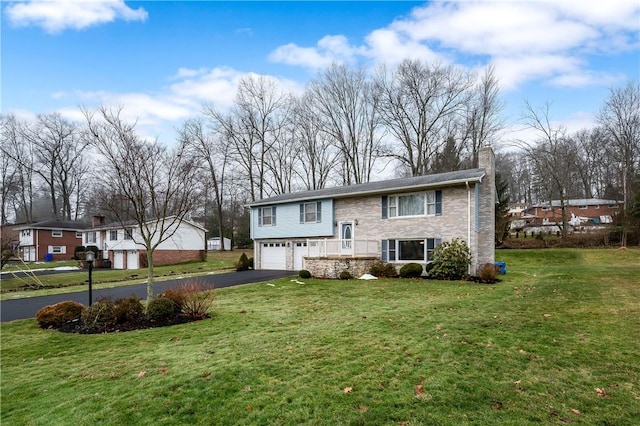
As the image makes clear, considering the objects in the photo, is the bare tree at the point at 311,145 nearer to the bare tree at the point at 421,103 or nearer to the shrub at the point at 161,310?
the bare tree at the point at 421,103

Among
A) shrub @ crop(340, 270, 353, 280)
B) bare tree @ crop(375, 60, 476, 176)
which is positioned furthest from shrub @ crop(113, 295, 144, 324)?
bare tree @ crop(375, 60, 476, 176)

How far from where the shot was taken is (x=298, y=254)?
2395 centimetres

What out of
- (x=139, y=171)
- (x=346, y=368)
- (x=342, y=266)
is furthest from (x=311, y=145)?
(x=346, y=368)

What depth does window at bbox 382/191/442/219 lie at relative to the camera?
1834 centimetres

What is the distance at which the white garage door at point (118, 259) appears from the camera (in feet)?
112

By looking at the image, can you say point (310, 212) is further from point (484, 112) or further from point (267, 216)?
point (484, 112)

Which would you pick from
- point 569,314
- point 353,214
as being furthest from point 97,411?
point 353,214

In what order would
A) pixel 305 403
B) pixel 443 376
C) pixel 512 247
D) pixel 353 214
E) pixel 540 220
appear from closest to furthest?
pixel 305 403 → pixel 443 376 → pixel 353 214 → pixel 512 247 → pixel 540 220

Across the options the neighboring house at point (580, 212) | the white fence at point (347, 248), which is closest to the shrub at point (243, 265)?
the white fence at point (347, 248)

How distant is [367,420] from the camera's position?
388 cm

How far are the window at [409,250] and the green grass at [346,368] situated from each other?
8.31 m

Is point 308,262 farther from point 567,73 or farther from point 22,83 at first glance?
point 567,73

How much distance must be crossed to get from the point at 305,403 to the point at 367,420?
0.82 m

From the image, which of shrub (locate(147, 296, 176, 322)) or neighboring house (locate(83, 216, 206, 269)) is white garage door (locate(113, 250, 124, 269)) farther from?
shrub (locate(147, 296, 176, 322))
